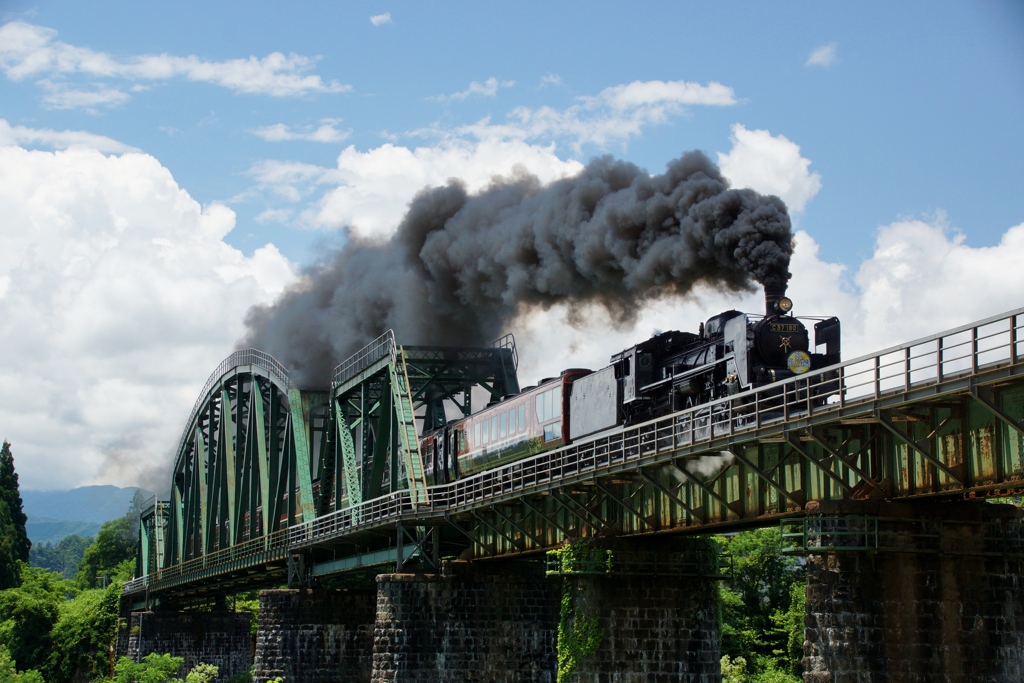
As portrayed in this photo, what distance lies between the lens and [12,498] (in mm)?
122312

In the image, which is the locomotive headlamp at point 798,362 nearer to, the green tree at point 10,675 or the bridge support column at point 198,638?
the green tree at point 10,675

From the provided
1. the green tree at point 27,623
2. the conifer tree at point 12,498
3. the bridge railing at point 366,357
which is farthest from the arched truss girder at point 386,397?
the conifer tree at point 12,498

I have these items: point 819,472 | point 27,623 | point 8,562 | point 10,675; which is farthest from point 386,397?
point 8,562

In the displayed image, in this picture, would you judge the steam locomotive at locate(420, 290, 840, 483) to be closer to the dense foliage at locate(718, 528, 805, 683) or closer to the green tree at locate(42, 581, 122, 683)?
the dense foliage at locate(718, 528, 805, 683)

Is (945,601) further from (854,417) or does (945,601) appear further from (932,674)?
(854,417)

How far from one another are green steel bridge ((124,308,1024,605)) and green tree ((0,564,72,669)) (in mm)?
10921

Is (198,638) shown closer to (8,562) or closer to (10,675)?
(10,675)

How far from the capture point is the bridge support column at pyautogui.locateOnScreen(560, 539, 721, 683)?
3169 centimetres

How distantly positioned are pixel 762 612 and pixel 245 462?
3094cm

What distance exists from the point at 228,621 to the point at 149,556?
20029 millimetres

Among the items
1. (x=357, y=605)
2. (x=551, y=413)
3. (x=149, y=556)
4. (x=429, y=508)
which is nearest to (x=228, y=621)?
(x=149, y=556)

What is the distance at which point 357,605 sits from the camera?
53.9 meters

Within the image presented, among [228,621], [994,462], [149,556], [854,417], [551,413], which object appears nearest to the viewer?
[994,462]

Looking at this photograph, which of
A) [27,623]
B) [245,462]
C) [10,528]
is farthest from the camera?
[10,528]
